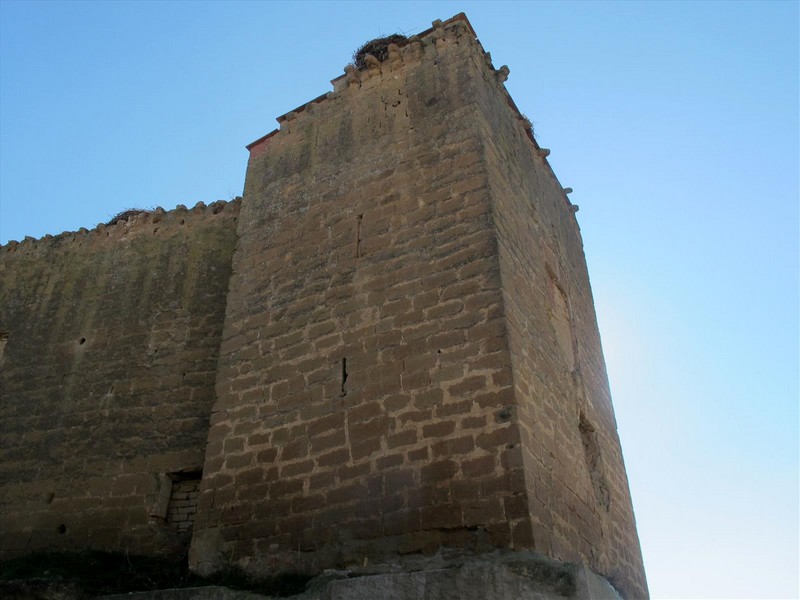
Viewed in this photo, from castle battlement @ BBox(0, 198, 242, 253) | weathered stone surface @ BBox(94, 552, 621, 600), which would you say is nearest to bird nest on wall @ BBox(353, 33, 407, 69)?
castle battlement @ BBox(0, 198, 242, 253)

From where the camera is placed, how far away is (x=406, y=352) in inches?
222

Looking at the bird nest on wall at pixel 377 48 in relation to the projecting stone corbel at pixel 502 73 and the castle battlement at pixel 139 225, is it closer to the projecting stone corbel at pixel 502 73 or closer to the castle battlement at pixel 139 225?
the projecting stone corbel at pixel 502 73

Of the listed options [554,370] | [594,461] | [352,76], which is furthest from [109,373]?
[594,461]

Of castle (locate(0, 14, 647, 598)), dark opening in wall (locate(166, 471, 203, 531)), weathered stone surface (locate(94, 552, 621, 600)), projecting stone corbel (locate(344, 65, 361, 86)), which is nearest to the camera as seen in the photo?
weathered stone surface (locate(94, 552, 621, 600))

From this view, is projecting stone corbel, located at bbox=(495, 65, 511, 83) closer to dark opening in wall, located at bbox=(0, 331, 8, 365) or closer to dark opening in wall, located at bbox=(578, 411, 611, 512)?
dark opening in wall, located at bbox=(578, 411, 611, 512)

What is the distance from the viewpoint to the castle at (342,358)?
17.0 feet

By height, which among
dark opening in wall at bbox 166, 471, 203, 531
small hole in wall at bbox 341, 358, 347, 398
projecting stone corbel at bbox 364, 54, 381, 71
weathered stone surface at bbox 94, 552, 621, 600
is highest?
projecting stone corbel at bbox 364, 54, 381, 71

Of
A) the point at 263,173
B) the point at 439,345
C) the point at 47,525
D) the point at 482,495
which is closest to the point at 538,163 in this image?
the point at 263,173

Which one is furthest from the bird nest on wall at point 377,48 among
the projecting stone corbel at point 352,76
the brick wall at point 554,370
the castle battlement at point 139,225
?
the castle battlement at point 139,225

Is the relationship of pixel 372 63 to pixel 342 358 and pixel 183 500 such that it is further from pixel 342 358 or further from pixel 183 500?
pixel 183 500

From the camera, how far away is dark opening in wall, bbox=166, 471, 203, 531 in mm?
7152

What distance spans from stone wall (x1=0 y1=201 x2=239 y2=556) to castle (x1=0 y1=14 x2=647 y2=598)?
0.03 metres

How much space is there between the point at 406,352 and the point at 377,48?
13.4 ft

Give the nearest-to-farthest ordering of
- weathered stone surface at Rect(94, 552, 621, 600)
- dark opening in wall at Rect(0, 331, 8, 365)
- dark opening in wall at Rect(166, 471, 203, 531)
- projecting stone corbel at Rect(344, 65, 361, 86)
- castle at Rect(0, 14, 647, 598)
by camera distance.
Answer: weathered stone surface at Rect(94, 552, 621, 600) < castle at Rect(0, 14, 647, 598) < dark opening in wall at Rect(166, 471, 203, 531) < projecting stone corbel at Rect(344, 65, 361, 86) < dark opening in wall at Rect(0, 331, 8, 365)
